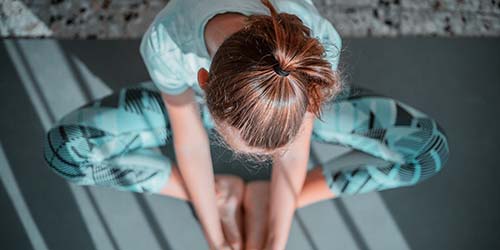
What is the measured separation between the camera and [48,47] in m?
1.32

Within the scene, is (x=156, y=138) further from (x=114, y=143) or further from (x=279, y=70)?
(x=279, y=70)

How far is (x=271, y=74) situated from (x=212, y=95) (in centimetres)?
10

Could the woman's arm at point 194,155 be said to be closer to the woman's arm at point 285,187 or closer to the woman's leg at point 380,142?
the woman's arm at point 285,187

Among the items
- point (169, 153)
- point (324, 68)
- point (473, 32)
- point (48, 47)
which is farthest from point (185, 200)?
point (473, 32)

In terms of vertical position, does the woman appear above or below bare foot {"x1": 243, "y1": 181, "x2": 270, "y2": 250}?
above

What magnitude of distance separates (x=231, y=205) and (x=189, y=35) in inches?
17.4

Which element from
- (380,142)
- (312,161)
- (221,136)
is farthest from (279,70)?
(312,161)

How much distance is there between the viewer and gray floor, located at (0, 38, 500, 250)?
1194mm

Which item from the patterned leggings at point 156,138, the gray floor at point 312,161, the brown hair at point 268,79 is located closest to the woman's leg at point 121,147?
the patterned leggings at point 156,138

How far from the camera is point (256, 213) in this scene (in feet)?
3.67

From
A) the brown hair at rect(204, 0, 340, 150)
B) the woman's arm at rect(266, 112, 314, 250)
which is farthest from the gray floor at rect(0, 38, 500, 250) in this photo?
the brown hair at rect(204, 0, 340, 150)

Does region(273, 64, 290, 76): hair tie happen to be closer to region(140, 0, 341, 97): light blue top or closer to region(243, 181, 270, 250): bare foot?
region(140, 0, 341, 97): light blue top

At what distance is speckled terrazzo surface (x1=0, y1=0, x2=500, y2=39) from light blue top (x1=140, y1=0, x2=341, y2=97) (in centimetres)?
52

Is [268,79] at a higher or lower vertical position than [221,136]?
higher
